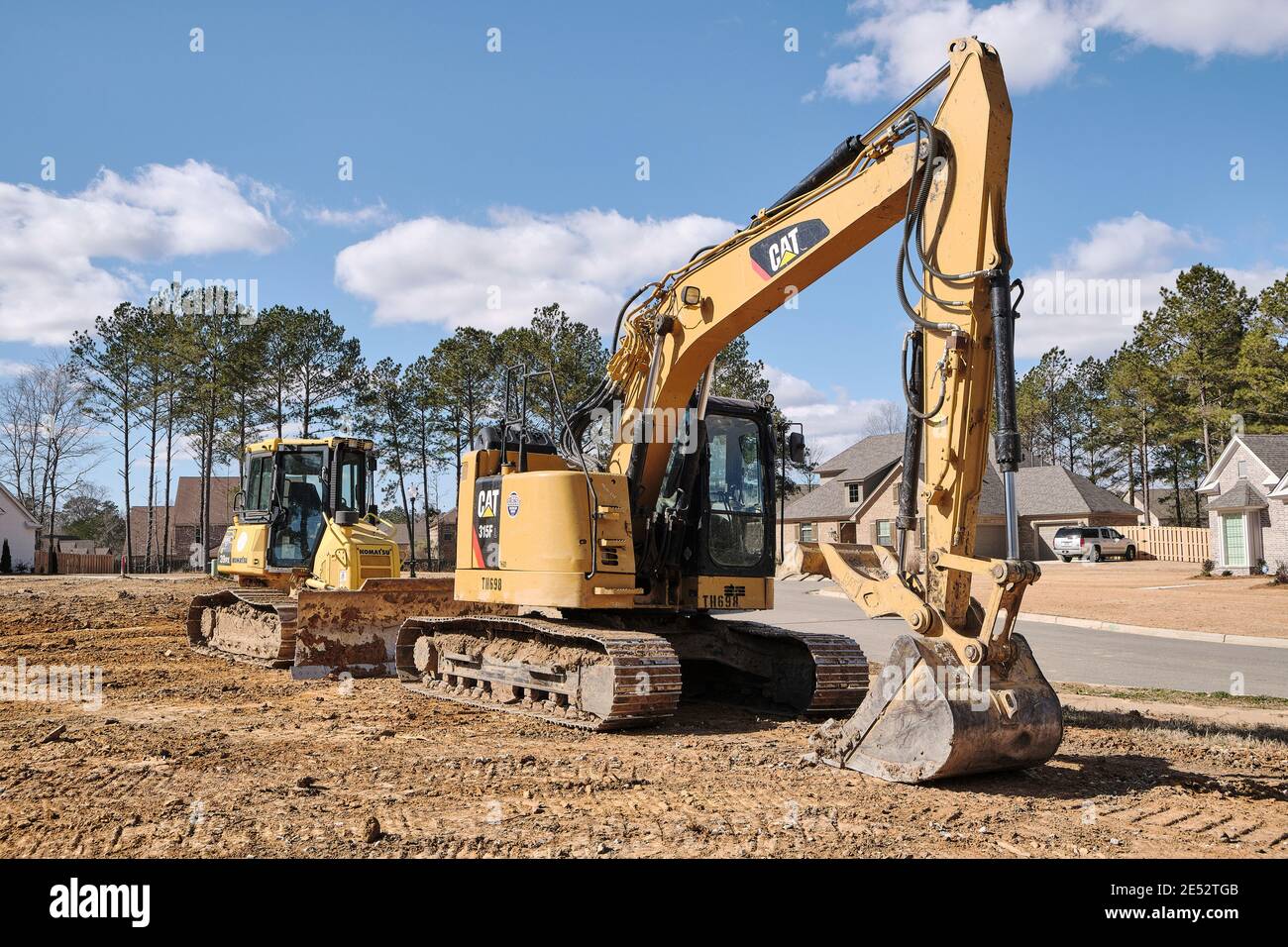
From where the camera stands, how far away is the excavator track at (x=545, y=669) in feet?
27.6

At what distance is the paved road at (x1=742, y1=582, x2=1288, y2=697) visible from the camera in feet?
41.9

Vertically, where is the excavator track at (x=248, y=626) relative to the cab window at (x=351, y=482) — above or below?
below

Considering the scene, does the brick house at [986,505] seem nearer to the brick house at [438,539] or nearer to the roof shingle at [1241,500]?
the roof shingle at [1241,500]

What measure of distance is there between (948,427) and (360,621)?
8.06 meters

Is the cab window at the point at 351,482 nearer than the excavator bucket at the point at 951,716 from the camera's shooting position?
No

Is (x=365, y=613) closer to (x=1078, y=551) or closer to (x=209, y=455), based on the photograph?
(x=209, y=455)

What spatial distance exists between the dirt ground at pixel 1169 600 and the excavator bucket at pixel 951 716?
13.3 metres

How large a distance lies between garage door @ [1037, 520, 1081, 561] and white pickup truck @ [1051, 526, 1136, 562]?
4.17 metres

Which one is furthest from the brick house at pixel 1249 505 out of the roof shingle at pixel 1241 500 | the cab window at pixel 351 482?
the cab window at pixel 351 482

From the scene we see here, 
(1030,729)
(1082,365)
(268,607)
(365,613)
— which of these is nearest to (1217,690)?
(1030,729)

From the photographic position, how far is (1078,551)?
4916cm

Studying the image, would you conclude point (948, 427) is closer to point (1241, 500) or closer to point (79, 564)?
point (1241, 500)

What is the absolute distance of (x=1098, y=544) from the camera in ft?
159

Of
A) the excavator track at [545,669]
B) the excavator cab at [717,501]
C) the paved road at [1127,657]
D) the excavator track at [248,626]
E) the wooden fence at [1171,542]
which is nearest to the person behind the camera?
the excavator track at [545,669]
